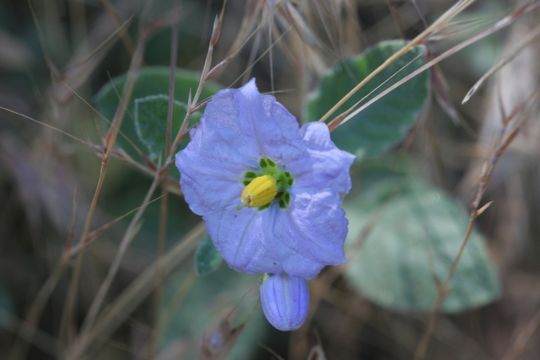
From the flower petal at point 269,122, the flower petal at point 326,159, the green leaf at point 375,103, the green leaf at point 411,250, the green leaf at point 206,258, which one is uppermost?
the flower petal at point 269,122

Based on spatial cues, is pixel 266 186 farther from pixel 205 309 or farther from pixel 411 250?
pixel 205 309

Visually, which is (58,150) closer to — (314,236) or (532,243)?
(314,236)

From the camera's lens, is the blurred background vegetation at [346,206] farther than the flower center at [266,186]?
Yes

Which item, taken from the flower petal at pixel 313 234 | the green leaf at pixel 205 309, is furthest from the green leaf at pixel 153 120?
the green leaf at pixel 205 309

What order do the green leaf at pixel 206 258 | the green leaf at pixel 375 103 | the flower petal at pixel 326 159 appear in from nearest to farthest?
the flower petal at pixel 326 159
the green leaf at pixel 206 258
the green leaf at pixel 375 103

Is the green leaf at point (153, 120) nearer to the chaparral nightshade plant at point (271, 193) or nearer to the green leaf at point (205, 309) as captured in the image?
the chaparral nightshade plant at point (271, 193)

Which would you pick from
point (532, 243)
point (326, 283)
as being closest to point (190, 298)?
point (326, 283)

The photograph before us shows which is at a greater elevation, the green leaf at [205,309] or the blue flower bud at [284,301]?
the blue flower bud at [284,301]
